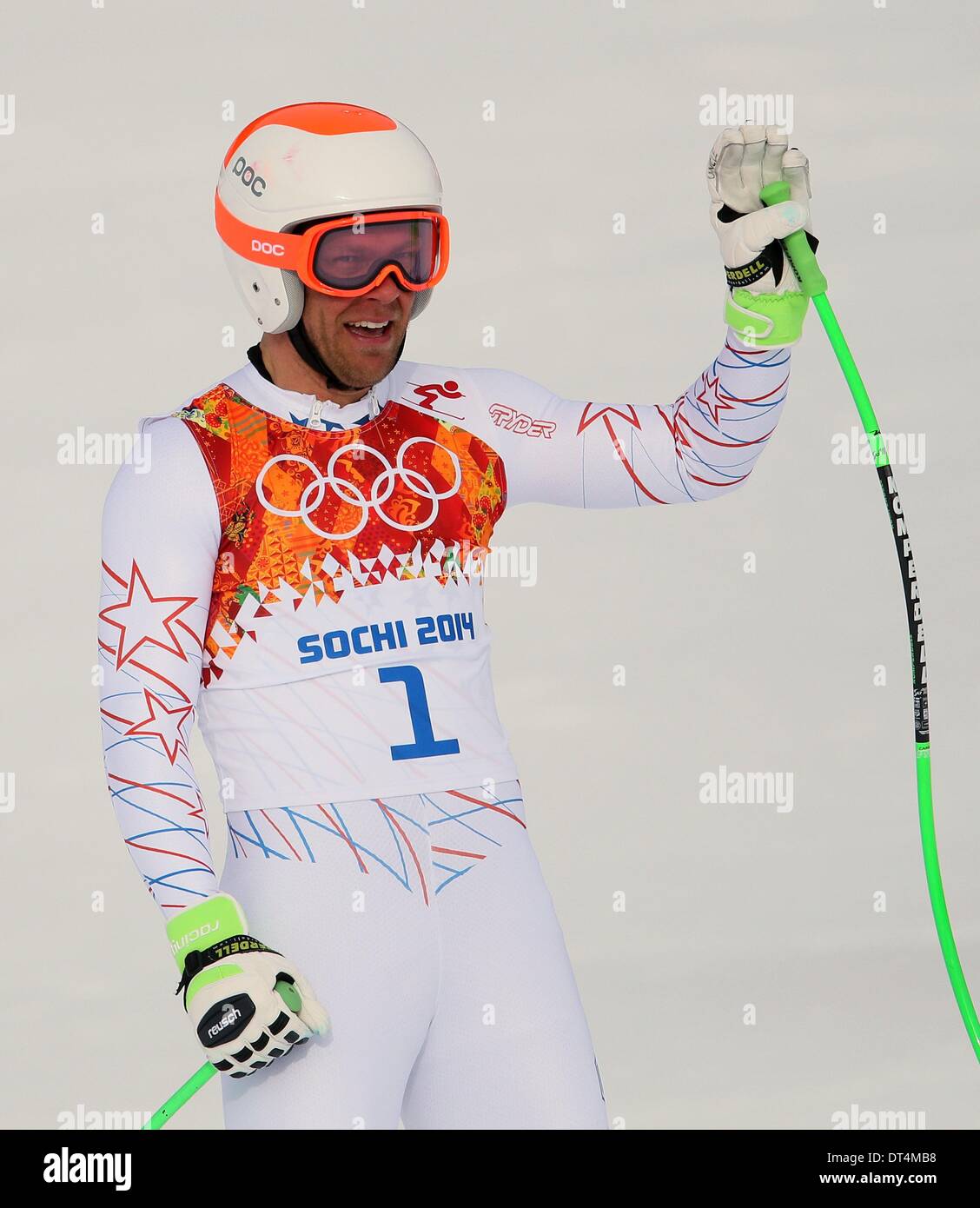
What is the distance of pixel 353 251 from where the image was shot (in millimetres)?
4266

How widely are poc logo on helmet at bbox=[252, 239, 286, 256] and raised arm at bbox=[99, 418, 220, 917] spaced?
1.24 ft

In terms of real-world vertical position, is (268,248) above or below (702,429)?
above

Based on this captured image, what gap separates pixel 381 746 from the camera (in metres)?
4.23

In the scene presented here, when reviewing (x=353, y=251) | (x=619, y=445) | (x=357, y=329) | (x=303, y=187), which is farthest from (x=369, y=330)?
(x=619, y=445)

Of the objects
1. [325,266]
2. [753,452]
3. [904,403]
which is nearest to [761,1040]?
[904,403]

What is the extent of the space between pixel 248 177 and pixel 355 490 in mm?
580

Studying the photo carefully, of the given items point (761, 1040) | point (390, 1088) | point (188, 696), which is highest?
point (188, 696)

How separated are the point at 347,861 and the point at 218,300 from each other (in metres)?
3.42

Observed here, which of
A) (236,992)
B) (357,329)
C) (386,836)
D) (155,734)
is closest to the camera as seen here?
(236,992)

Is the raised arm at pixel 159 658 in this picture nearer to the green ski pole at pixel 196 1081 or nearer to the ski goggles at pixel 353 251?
the green ski pole at pixel 196 1081

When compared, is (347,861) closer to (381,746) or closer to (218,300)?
(381,746)

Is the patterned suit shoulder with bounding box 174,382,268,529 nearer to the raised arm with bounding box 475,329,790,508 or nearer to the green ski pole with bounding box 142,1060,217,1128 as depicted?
the raised arm with bounding box 475,329,790,508

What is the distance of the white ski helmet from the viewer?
426cm

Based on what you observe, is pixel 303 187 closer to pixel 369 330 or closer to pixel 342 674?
pixel 369 330
